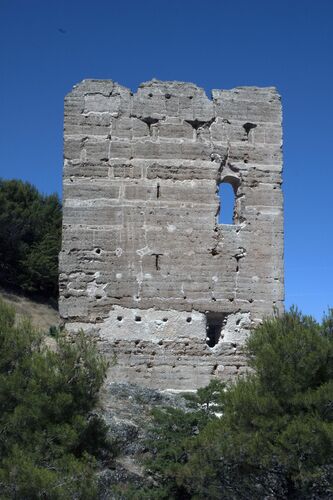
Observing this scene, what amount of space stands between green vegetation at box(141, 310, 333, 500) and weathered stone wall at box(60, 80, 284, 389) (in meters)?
2.75

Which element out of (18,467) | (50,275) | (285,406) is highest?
(50,275)

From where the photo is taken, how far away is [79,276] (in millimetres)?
11984

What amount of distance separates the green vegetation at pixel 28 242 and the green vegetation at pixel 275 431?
19.4 m

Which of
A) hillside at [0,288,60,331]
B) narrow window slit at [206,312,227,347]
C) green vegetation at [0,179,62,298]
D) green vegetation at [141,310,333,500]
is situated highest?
green vegetation at [0,179,62,298]

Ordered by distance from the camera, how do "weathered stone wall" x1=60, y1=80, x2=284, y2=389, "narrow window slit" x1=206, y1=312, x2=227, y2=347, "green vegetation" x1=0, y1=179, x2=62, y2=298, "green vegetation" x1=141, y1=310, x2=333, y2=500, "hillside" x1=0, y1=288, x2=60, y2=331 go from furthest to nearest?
"green vegetation" x1=0, y1=179, x2=62, y2=298 → "hillside" x1=0, y1=288, x2=60, y2=331 → "narrow window slit" x1=206, y1=312, x2=227, y2=347 → "weathered stone wall" x1=60, y1=80, x2=284, y2=389 → "green vegetation" x1=141, y1=310, x2=333, y2=500

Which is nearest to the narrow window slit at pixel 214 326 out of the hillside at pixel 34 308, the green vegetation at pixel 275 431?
the green vegetation at pixel 275 431

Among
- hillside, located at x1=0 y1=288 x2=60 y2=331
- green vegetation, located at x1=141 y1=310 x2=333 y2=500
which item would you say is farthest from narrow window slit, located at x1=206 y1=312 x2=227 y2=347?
hillside, located at x1=0 y1=288 x2=60 y2=331

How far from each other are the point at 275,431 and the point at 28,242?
22.4 m

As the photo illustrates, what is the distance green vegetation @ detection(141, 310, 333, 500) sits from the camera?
8023mm

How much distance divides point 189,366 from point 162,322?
852 mm

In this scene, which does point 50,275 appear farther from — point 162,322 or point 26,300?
point 162,322

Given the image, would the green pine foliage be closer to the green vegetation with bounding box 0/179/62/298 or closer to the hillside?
the hillside

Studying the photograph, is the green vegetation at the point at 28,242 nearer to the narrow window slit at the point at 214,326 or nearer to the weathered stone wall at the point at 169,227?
the weathered stone wall at the point at 169,227

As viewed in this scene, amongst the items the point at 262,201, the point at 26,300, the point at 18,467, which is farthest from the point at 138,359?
the point at 26,300
